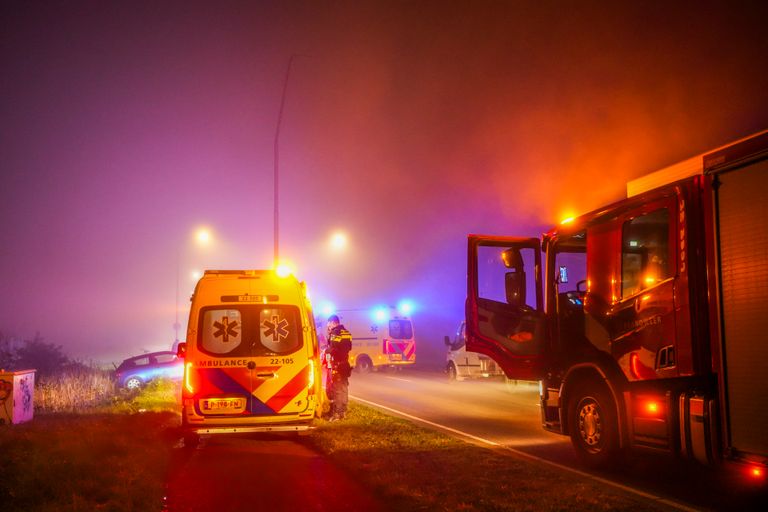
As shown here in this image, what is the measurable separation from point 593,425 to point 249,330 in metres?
4.69

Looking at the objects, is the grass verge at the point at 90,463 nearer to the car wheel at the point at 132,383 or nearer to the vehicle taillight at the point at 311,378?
the vehicle taillight at the point at 311,378

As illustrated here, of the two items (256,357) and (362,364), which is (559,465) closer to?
(256,357)

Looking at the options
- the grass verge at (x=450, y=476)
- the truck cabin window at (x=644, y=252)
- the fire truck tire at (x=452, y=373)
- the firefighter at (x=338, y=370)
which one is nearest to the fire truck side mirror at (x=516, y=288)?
the truck cabin window at (x=644, y=252)

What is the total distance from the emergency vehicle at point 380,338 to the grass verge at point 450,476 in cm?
1722

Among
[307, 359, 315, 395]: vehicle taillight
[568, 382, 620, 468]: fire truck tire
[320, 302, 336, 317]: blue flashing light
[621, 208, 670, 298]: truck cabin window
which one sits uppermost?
[621, 208, 670, 298]: truck cabin window

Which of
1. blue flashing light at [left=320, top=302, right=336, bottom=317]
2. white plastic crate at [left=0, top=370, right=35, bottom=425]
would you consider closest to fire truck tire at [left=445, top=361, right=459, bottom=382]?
blue flashing light at [left=320, top=302, right=336, bottom=317]

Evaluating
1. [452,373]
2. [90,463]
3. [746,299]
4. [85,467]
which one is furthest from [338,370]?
[452,373]

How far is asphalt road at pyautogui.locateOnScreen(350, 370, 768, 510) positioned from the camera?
6500mm

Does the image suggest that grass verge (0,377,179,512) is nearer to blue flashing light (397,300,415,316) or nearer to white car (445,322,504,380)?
white car (445,322,504,380)

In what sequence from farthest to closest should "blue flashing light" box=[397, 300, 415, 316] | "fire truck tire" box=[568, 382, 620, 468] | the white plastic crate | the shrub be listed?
"blue flashing light" box=[397, 300, 415, 316] < the shrub < the white plastic crate < "fire truck tire" box=[568, 382, 620, 468]

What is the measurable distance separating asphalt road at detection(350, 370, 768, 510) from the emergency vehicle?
3550 millimetres

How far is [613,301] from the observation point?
24.7ft

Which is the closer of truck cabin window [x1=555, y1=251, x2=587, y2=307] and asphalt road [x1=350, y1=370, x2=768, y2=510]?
asphalt road [x1=350, y1=370, x2=768, y2=510]

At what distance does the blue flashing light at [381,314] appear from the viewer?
89.9ft
